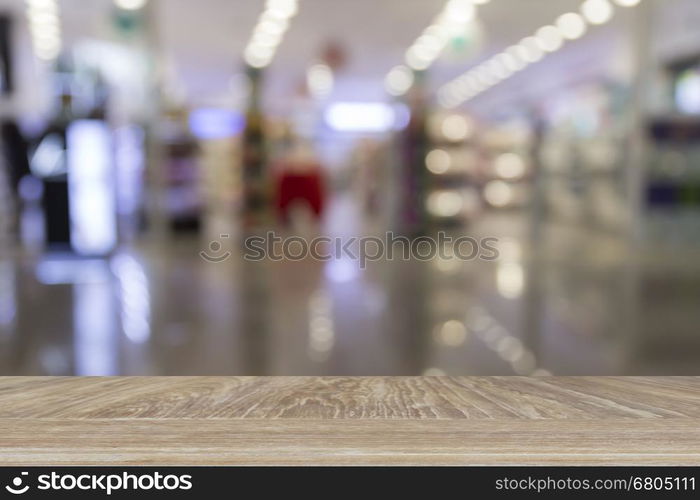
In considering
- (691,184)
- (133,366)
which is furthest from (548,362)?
(691,184)

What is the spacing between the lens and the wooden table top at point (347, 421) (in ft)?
Answer: 1.46

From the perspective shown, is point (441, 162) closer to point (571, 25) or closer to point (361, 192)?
point (571, 25)

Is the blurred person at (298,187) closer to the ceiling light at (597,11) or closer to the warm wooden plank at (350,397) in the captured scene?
the ceiling light at (597,11)

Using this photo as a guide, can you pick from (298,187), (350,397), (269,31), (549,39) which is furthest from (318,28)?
(350,397)

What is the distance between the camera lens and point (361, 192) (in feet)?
48.1

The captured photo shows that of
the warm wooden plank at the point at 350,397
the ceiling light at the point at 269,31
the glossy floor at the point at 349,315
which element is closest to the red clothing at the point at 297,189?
the ceiling light at the point at 269,31

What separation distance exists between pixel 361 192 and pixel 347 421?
46.7 ft

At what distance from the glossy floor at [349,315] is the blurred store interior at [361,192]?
1.0 inches

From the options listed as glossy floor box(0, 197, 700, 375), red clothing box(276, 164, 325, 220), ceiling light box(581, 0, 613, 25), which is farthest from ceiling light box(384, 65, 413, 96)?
glossy floor box(0, 197, 700, 375)

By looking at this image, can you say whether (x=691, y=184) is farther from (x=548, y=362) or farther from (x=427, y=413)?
(x=427, y=413)

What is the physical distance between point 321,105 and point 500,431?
61.6 ft

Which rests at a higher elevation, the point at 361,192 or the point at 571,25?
the point at 571,25

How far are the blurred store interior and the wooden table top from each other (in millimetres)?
2749
